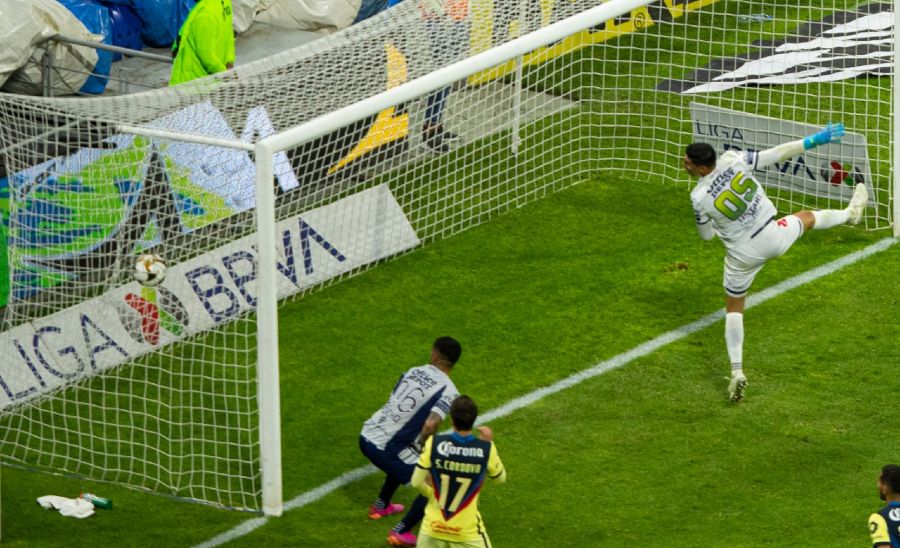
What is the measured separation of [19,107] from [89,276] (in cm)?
124

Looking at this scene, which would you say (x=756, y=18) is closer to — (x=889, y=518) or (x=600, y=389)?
(x=600, y=389)

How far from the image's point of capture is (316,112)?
1157 cm

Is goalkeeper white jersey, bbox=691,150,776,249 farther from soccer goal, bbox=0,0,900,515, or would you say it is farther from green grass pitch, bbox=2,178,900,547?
soccer goal, bbox=0,0,900,515

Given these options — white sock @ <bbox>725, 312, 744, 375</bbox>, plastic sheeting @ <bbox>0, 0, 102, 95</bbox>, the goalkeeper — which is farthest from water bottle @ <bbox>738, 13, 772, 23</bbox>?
plastic sheeting @ <bbox>0, 0, 102, 95</bbox>

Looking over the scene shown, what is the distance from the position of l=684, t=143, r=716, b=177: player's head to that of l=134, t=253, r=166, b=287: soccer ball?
3490 mm

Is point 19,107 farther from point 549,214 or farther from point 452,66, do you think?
point 549,214

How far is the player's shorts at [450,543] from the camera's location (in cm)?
895

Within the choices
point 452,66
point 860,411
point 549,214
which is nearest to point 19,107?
point 452,66

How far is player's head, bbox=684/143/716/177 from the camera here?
36.5 ft

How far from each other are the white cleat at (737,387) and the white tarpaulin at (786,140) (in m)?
2.99

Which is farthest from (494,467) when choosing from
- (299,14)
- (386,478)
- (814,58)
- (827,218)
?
(299,14)

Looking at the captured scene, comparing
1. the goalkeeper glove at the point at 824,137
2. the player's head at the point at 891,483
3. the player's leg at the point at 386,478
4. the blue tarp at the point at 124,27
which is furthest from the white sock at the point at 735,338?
the blue tarp at the point at 124,27

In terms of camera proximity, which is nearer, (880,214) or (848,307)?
(848,307)

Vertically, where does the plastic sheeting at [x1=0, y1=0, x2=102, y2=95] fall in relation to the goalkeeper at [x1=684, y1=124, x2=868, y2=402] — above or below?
above
